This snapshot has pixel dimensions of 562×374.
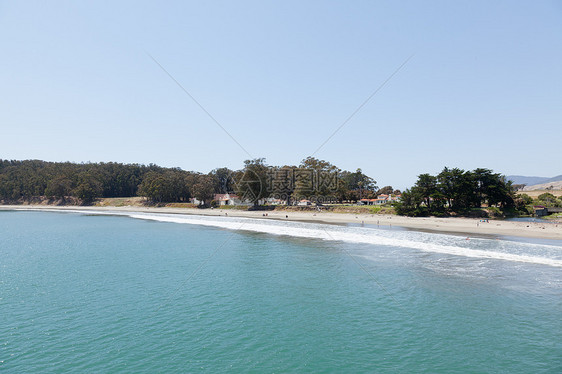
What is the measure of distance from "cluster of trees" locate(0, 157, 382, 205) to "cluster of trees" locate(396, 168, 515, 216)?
24.4 meters

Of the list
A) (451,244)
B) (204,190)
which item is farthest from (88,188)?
(451,244)

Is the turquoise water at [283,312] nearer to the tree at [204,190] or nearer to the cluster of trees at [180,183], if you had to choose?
the cluster of trees at [180,183]

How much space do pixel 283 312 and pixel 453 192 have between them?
60.7 metres

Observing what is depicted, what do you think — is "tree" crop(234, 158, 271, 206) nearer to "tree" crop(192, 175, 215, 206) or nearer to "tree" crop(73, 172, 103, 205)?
"tree" crop(192, 175, 215, 206)

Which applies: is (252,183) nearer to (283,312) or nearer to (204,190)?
(204,190)

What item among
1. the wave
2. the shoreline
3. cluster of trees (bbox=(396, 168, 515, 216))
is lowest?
the wave

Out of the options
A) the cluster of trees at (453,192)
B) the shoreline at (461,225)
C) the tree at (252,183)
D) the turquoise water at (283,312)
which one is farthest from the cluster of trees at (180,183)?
the turquoise water at (283,312)

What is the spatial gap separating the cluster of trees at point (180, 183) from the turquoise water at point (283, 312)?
55405 millimetres

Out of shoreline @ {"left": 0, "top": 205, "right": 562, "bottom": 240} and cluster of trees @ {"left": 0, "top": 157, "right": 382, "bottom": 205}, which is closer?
shoreline @ {"left": 0, "top": 205, "right": 562, "bottom": 240}

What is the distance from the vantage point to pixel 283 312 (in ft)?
55.3

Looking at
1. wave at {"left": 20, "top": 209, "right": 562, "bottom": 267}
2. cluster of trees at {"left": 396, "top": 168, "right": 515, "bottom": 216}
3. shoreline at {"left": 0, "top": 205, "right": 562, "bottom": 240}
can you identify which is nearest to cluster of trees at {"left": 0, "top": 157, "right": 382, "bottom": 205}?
shoreline at {"left": 0, "top": 205, "right": 562, "bottom": 240}

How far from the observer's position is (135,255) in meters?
31.2

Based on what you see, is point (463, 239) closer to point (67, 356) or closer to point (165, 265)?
point (165, 265)

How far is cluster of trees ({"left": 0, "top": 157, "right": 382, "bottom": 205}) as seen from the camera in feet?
285
